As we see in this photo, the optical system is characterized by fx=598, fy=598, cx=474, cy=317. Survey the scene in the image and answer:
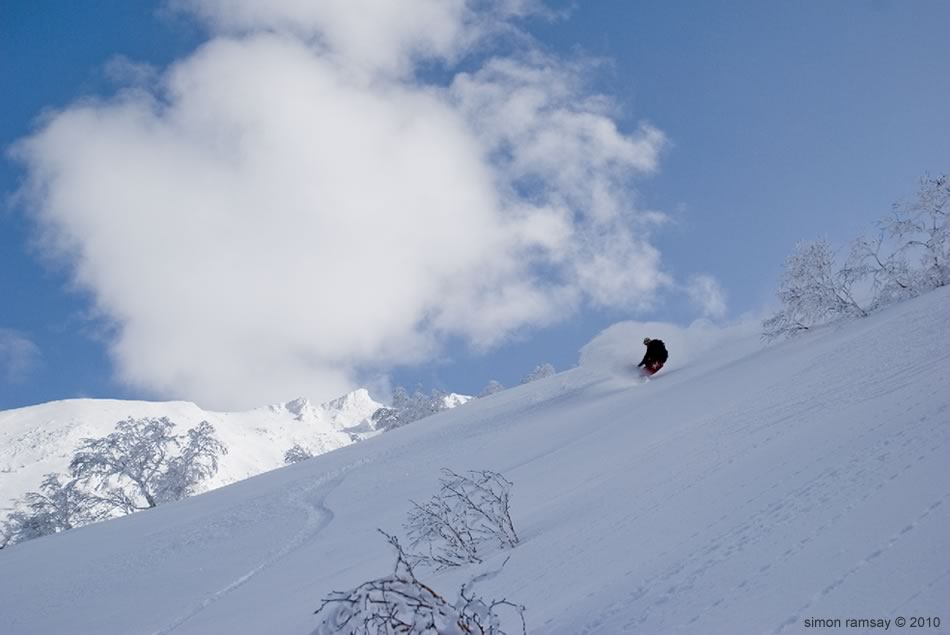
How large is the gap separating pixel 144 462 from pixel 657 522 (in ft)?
115

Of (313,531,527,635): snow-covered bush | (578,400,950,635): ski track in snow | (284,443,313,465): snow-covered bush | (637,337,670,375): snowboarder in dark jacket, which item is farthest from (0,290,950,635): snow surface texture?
(284,443,313,465): snow-covered bush

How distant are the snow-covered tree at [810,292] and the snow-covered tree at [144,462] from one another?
29530 mm

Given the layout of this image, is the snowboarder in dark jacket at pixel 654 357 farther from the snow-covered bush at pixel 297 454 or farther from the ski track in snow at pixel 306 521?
the snow-covered bush at pixel 297 454

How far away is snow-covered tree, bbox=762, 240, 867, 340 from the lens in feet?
49.1

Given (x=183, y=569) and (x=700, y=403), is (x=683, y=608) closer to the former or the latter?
(x=700, y=403)

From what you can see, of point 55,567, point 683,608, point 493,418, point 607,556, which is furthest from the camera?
point 493,418

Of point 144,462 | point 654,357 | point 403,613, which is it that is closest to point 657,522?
point 403,613

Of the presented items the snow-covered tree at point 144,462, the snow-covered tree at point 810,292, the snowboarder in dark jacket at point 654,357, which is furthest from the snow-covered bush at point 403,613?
the snow-covered tree at point 144,462

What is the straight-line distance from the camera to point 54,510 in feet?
113

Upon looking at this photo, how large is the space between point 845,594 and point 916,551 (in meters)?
0.38

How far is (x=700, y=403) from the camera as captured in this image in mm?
10703

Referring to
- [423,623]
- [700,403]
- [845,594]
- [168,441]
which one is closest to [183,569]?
[700,403]

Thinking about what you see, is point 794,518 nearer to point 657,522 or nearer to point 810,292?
point 657,522

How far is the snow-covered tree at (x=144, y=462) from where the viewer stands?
3194cm
